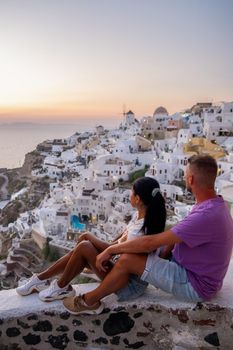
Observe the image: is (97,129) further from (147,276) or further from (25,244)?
(147,276)

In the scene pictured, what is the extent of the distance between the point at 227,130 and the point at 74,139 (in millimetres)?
30033

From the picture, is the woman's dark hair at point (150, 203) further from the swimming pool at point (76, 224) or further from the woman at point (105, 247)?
the swimming pool at point (76, 224)

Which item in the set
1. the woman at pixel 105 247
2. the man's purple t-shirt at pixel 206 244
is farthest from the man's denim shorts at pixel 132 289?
the man's purple t-shirt at pixel 206 244

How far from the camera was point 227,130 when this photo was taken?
103 ft

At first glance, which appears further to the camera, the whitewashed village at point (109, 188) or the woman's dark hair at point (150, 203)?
the whitewashed village at point (109, 188)

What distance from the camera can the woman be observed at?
2.42 m

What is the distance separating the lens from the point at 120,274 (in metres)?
2.34

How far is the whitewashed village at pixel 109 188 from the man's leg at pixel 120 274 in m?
10.9

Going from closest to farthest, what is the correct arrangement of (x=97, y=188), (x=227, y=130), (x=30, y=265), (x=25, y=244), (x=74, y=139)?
(x=30, y=265) < (x=25, y=244) < (x=97, y=188) < (x=227, y=130) < (x=74, y=139)

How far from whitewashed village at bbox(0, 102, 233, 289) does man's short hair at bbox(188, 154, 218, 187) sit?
35.5 feet

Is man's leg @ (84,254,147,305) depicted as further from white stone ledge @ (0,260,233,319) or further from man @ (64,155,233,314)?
white stone ledge @ (0,260,233,319)

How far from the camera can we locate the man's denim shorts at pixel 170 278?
2.31m

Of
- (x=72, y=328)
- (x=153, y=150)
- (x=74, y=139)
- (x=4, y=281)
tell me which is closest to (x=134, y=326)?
(x=72, y=328)

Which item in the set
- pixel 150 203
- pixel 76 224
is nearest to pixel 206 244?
pixel 150 203
